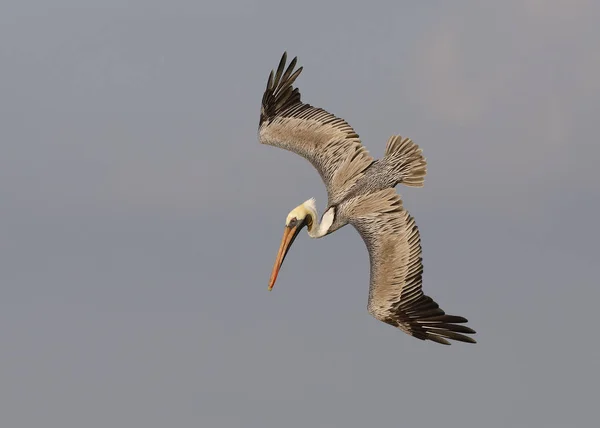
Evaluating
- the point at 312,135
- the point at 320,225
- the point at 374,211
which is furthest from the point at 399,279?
the point at 312,135

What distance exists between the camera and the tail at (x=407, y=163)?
21984 millimetres

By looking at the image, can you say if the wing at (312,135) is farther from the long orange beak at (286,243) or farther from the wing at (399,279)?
the wing at (399,279)

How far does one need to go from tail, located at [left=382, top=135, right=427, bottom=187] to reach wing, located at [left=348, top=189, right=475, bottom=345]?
80 centimetres

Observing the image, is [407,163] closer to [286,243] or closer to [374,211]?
[374,211]

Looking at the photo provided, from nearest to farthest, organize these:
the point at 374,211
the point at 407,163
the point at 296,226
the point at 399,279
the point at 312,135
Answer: the point at 399,279 → the point at 374,211 → the point at 407,163 → the point at 296,226 → the point at 312,135

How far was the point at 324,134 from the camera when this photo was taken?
76.8 ft

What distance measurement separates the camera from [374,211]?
21.5 m

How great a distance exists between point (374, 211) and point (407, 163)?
1.19m

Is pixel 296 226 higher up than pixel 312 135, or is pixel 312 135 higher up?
pixel 312 135

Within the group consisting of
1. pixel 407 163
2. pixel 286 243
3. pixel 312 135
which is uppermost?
pixel 312 135

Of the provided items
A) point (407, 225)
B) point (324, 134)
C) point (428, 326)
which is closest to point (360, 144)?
point (324, 134)

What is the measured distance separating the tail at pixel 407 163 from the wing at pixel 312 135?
0.56m

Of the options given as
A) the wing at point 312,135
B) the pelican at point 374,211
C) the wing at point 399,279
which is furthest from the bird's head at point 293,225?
the wing at point 399,279

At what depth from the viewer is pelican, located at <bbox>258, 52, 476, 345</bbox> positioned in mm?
21078
